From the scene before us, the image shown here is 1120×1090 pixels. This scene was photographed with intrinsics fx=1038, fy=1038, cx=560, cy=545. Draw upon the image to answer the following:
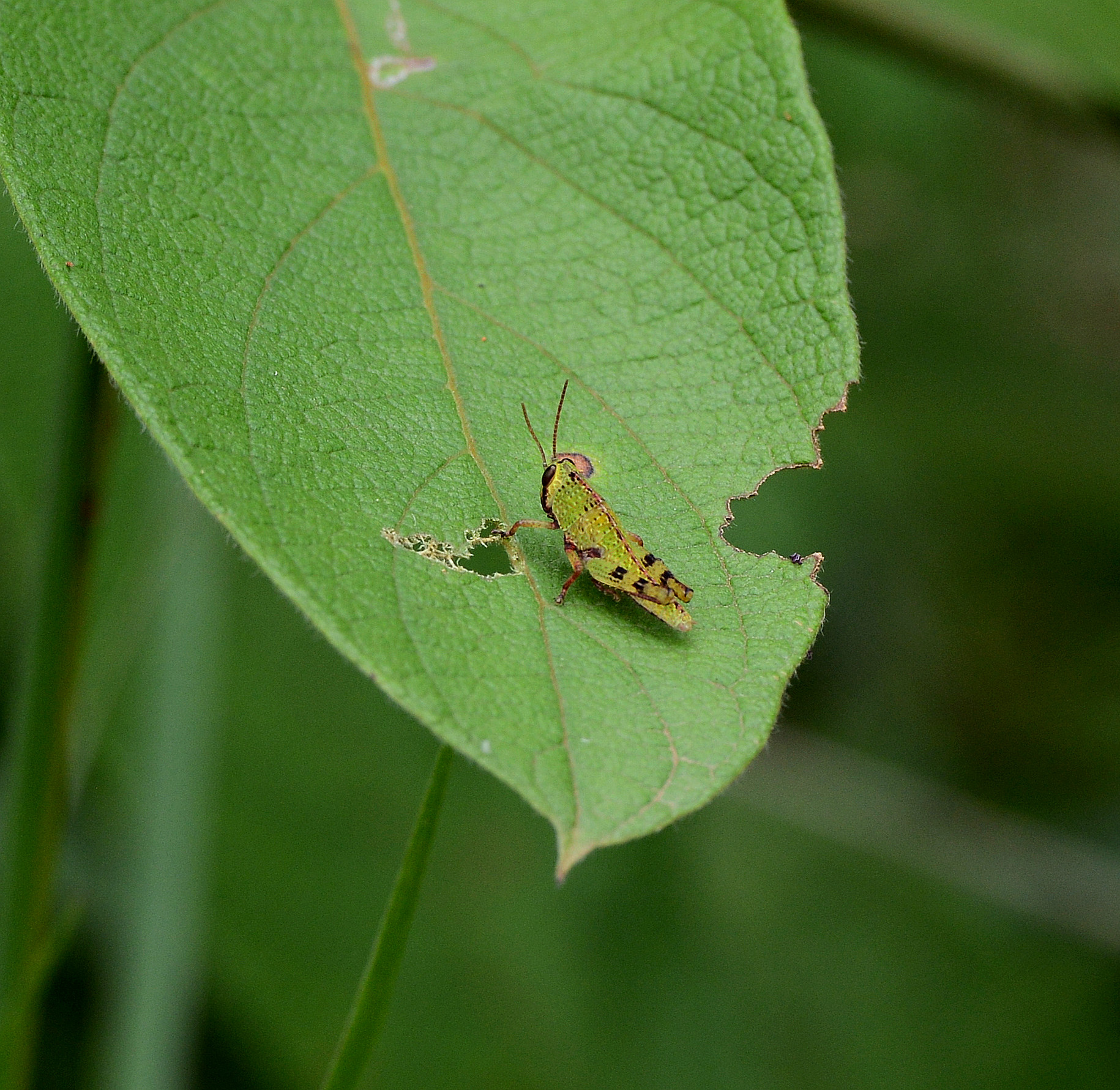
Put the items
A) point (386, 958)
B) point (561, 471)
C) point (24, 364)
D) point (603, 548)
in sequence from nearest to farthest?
point (386, 958) < point (561, 471) < point (603, 548) < point (24, 364)

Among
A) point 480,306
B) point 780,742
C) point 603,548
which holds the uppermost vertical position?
point 480,306

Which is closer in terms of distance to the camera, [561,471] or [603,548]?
[561,471]

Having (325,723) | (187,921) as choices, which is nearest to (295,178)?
(187,921)

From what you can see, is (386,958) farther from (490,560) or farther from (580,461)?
(580,461)

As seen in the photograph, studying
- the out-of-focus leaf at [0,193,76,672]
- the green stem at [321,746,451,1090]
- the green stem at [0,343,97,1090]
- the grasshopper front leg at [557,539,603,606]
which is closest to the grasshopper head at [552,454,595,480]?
the grasshopper front leg at [557,539,603,606]

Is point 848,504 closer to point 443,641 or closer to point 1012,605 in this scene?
point 1012,605

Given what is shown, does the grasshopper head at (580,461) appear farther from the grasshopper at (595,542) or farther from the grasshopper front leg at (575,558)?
the grasshopper front leg at (575,558)

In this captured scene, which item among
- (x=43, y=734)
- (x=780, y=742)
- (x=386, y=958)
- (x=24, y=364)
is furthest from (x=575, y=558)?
(x=780, y=742)

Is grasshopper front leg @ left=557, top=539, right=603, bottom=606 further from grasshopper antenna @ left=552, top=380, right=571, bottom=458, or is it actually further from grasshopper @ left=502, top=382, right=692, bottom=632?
grasshopper antenna @ left=552, top=380, right=571, bottom=458
